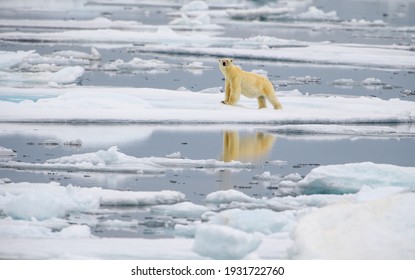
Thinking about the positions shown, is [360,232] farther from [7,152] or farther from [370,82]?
[370,82]

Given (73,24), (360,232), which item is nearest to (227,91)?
(360,232)

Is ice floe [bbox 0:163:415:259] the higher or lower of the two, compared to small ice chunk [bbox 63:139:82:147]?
higher

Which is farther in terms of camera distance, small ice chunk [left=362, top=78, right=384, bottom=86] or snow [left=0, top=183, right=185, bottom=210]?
small ice chunk [left=362, top=78, right=384, bottom=86]

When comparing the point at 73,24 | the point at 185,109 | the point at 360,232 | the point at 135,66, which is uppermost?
the point at 360,232

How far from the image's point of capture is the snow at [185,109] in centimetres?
937

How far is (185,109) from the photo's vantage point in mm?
9844

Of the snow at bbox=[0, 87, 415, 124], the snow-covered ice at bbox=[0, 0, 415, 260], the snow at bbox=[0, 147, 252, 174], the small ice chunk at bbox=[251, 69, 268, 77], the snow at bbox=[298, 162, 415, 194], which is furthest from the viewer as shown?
the small ice chunk at bbox=[251, 69, 268, 77]

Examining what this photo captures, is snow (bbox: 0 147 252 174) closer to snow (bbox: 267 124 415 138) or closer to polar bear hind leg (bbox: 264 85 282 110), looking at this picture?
snow (bbox: 267 124 415 138)

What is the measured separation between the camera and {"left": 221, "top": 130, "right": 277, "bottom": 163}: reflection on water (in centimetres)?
804

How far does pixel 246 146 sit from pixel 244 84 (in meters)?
1.55

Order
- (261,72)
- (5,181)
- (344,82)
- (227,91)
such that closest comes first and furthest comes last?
(5,181) → (227,91) → (344,82) → (261,72)

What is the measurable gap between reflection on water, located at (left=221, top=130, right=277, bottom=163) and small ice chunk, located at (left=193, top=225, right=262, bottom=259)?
2.55 meters

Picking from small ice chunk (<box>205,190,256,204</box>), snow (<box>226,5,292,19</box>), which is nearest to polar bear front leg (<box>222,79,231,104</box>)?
small ice chunk (<box>205,190,256,204</box>)
